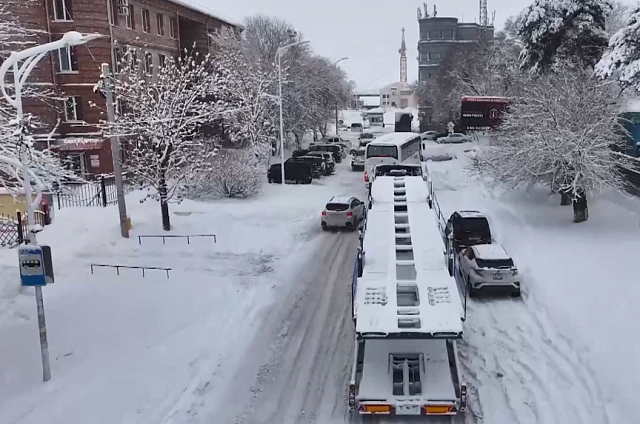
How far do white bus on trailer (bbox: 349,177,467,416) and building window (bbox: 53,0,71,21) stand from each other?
90.7 feet

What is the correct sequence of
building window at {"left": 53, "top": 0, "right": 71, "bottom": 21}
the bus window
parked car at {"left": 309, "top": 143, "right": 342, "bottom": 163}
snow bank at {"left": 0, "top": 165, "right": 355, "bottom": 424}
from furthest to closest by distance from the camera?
parked car at {"left": 309, "top": 143, "right": 342, "bottom": 163}
building window at {"left": 53, "top": 0, "right": 71, "bottom": 21}
the bus window
snow bank at {"left": 0, "top": 165, "right": 355, "bottom": 424}

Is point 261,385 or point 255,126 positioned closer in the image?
point 261,385

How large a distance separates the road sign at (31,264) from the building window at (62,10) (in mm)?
26483

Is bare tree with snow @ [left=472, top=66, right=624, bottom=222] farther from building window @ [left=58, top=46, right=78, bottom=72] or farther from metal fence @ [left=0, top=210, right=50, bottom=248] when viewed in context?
building window @ [left=58, top=46, right=78, bottom=72]

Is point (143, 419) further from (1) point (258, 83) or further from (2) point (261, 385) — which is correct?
(1) point (258, 83)

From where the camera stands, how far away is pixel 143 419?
33.3ft

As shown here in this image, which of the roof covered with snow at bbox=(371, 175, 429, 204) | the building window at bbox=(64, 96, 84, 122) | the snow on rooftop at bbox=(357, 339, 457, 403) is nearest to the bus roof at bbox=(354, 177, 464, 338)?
the snow on rooftop at bbox=(357, 339, 457, 403)

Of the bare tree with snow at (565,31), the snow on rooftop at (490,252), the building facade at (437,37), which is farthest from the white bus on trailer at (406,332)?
the building facade at (437,37)

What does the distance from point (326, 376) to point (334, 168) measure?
31.1 metres

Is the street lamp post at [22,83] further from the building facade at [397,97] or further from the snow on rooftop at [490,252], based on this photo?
the building facade at [397,97]

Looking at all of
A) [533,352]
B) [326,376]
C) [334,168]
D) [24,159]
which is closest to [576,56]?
[334,168]

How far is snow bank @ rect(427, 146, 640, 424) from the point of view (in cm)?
1040

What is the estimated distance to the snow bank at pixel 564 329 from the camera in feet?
34.1

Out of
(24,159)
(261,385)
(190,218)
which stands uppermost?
(24,159)
